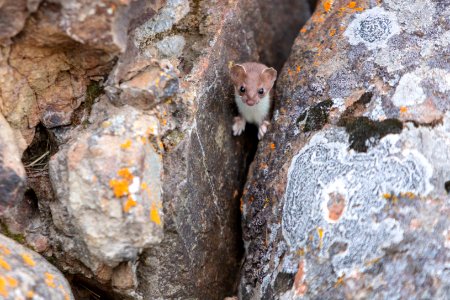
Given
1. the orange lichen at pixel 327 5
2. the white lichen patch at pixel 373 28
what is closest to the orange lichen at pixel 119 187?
the white lichen patch at pixel 373 28

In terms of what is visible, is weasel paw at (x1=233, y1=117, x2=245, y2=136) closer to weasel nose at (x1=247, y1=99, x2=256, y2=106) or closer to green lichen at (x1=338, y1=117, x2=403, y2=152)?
weasel nose at (x1=247, y1=99, x2=256, y2=106)

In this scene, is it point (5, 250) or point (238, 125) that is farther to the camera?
point (238, 125)

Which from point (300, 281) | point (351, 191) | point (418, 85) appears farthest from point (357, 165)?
point (300, 281)

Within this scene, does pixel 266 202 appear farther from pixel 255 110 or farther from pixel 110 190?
pixel 110 190

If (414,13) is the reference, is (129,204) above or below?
below

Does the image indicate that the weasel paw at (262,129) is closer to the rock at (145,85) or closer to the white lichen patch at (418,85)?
the rock at (145,85)
